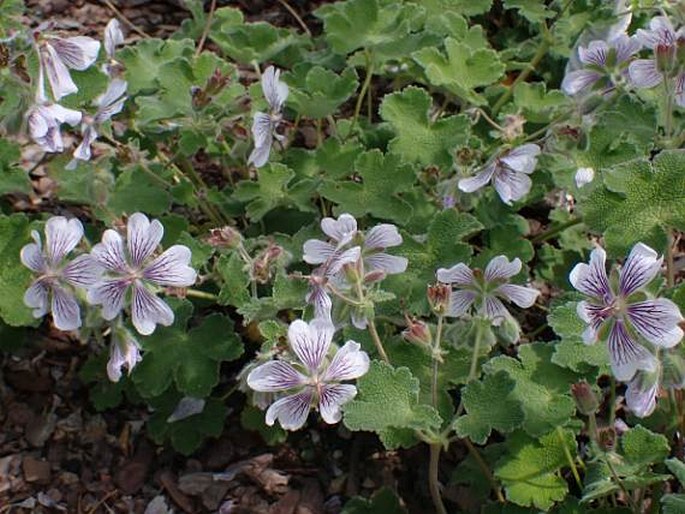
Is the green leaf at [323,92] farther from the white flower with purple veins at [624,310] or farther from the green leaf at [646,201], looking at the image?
the white flower with purple veins at [624,310]

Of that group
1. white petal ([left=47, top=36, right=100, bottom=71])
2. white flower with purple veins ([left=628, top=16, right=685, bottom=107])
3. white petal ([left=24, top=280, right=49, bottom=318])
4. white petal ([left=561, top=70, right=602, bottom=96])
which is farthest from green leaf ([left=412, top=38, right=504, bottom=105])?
white petal ([left=24, top=280, right=49, bottom=318])

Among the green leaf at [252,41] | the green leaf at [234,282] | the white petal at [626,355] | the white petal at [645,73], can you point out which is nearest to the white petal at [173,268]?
the green leaf at [234,282]

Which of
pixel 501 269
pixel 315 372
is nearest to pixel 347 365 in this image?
pixel 315 372

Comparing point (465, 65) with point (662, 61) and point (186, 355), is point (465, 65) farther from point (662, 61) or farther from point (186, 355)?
point (186, 355)

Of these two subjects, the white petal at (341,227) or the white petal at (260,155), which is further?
the white petal at (260,155)

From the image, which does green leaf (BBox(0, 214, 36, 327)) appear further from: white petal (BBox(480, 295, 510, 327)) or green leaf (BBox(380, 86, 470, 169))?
white petal (BBox(480, 295, 510, 327))

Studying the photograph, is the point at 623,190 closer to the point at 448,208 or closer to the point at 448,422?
the point at 448,208

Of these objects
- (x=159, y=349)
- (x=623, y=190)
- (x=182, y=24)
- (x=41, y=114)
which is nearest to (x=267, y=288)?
(x=159, y=349)
